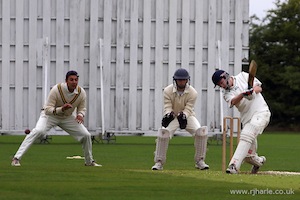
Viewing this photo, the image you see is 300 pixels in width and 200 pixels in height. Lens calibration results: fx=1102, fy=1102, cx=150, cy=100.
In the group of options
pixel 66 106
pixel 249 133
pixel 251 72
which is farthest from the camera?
pixel 66 106

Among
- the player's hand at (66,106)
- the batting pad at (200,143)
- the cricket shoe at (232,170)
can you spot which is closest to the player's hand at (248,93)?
the cricket shoe at (232,170)

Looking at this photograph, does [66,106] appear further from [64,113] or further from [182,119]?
[182,119]

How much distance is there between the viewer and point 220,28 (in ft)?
140

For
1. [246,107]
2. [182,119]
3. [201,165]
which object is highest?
[246,107]

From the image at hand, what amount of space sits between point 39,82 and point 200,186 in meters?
25.8

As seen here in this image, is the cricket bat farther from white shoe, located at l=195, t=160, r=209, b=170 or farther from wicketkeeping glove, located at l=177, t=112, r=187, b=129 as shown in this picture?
white shoe, located at l=195, t=160, r=209, b=170

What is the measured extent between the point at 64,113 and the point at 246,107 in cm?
427

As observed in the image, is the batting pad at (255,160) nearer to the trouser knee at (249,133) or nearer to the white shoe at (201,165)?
the trouser knee at (249,133)

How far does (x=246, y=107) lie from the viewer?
2014cm

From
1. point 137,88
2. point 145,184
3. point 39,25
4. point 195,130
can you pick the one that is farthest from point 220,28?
point 145,184

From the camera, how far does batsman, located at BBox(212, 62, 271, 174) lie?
19672mm

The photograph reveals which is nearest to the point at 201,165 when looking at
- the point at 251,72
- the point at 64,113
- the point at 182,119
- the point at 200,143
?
the point at 200,143

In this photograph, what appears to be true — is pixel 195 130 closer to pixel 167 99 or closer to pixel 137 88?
pixel 167 99

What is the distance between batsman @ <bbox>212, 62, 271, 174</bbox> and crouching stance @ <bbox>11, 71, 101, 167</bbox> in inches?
139
